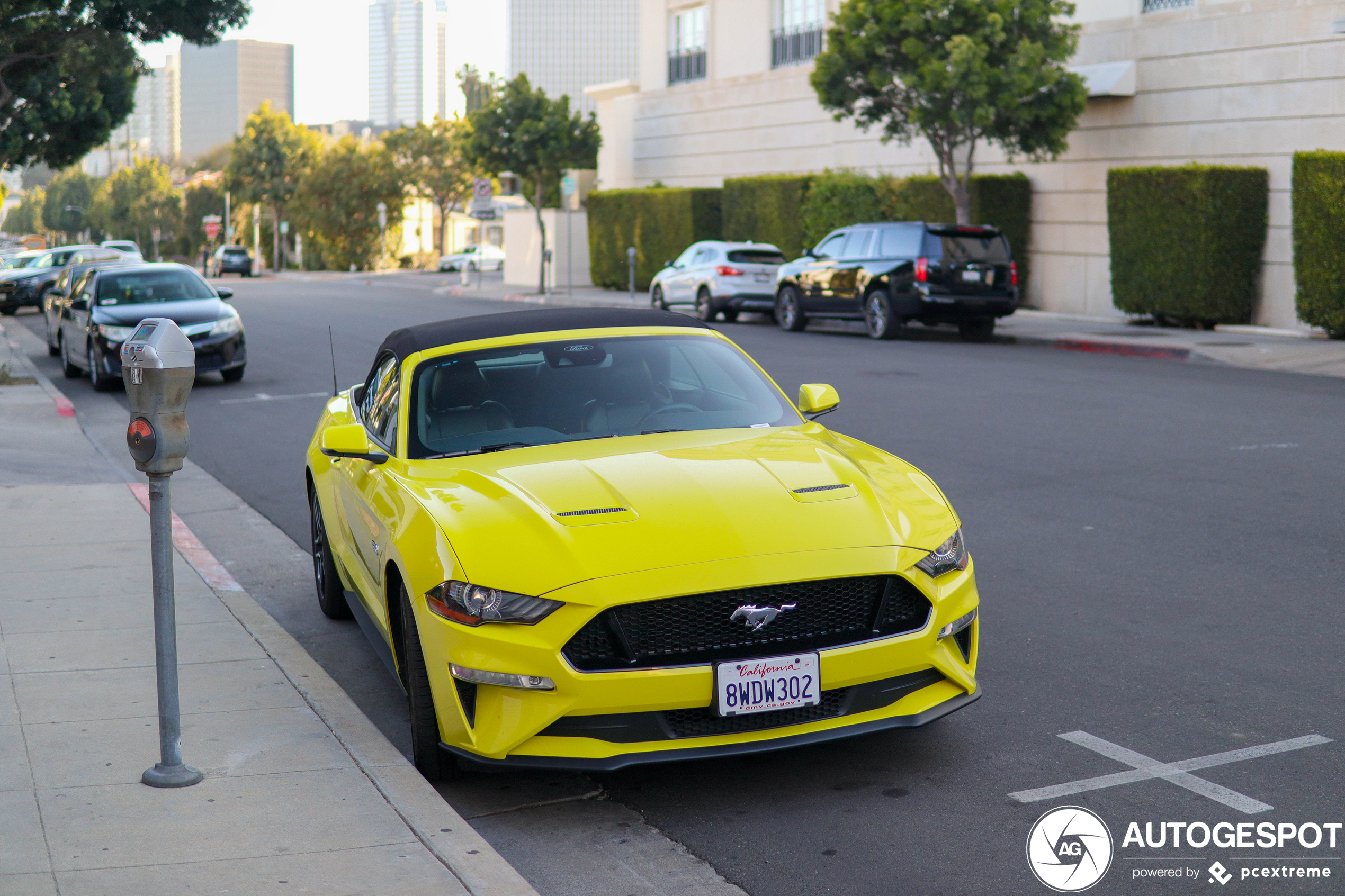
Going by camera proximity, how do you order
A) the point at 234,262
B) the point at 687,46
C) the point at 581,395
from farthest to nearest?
the point at 234,262 → the point at 687,46 → the point at 581,395

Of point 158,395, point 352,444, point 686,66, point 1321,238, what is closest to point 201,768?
point 158,395

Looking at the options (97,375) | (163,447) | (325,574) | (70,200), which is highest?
(70,200)

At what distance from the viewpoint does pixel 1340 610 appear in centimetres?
650

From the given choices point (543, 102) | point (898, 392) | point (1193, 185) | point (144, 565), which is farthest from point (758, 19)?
point (144, 565)

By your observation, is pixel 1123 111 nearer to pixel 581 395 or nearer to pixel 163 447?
pixel 581 395

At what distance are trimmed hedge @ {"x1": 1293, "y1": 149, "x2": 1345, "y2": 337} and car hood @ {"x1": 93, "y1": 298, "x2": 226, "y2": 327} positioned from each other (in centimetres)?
1511

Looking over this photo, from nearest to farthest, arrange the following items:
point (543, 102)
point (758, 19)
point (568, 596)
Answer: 1. point (568, 596)
2. point (758, 19)
3. point (543, 102)

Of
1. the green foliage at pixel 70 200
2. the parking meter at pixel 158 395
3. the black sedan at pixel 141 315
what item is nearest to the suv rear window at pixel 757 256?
the black sedan at pixel 141 315

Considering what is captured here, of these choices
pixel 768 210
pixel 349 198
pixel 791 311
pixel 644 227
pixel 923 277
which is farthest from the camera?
pixel 349 198

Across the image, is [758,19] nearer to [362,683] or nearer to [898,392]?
[898,392]

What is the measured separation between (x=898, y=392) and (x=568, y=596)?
37.0ft

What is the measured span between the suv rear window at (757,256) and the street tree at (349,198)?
5199 centimetres

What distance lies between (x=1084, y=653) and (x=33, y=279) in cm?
3628

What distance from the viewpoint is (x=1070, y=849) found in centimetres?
411
